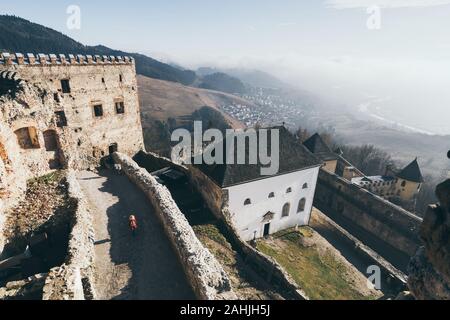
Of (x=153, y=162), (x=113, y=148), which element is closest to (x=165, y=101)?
(x=153, y=162)

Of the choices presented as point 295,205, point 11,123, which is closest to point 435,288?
point 295,205

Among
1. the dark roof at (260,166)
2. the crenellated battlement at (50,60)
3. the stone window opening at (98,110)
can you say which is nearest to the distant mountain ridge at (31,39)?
the crenellated battlement at (50,60)

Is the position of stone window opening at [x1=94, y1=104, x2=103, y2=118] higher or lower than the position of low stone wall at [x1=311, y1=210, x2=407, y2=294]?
higher

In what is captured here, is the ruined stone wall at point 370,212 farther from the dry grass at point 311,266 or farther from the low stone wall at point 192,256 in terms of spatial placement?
the low stone wall at point 192,256

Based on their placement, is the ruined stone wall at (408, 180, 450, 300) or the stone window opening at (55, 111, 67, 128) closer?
the ruined stone wall at (408, 180, 450, 300)

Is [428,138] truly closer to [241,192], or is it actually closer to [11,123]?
[241,192]

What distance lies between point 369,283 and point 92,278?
20.7m

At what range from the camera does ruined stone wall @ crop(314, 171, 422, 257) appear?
25.8m

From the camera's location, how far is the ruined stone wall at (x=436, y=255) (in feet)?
24.7

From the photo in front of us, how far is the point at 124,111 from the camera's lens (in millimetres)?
26094

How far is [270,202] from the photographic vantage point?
2358 cm

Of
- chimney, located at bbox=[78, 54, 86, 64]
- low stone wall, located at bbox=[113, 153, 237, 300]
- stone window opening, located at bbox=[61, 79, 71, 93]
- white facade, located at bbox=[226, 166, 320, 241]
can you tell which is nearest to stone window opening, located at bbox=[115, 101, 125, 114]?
stone window opening, located at bbox=[61, 79, 71, 93]

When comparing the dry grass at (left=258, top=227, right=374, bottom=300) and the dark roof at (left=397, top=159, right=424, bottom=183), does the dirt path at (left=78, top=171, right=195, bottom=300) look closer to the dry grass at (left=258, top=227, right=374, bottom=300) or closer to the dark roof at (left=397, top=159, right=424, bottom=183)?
the dry grass at (left=258, top=227, right=374, bottom=300)

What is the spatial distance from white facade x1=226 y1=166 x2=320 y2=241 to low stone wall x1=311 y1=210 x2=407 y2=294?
2776 millimetres
